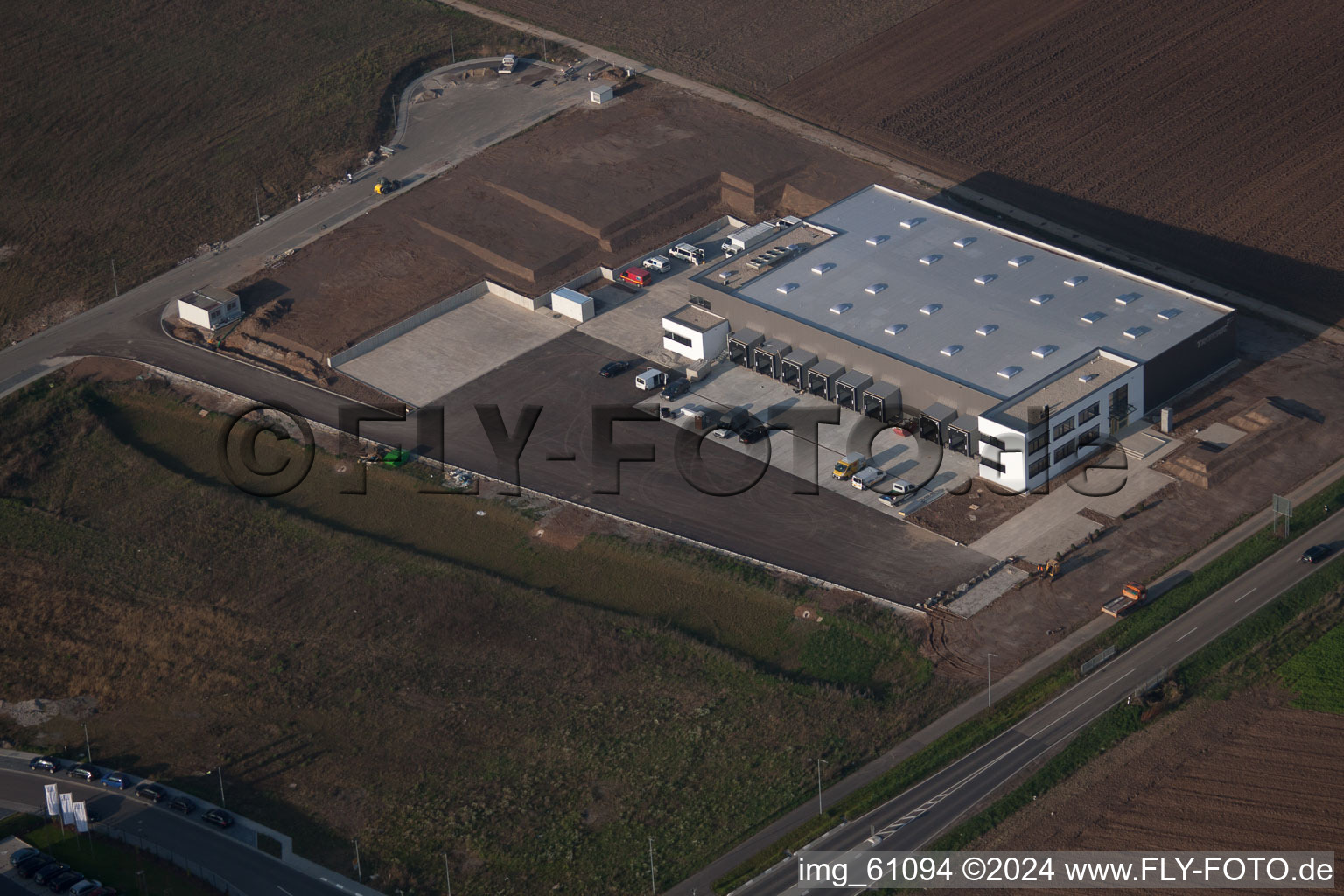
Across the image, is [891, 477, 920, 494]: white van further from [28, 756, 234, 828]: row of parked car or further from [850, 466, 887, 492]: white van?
[28, 756, 234, 828]: row of parked car

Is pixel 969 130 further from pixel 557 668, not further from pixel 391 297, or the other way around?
pixel 557 668

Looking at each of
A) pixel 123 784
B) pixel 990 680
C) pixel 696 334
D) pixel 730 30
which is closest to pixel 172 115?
pixel 730 30

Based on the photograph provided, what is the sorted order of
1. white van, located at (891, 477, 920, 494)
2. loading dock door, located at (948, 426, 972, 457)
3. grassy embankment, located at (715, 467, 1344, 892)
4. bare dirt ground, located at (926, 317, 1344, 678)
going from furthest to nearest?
loading dock door, located at (948, 426, 972, 457), white van, located at (891, 477, 920, 494), bare dirt ground, located at (926, 317, 1344, 678), grassy embankment, located at (715, 467, 1344, 892)

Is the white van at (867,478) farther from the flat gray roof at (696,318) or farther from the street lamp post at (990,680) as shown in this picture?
the flat gray roof at (696,318)

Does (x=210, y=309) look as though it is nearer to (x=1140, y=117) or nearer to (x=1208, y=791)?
(x=1140, y=117)

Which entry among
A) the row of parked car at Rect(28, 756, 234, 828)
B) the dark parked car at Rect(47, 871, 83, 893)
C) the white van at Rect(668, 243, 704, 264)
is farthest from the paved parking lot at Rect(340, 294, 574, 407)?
the dark parked car at Rect(47, 871, 83, 893)

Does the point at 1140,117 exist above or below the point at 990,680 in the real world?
above
